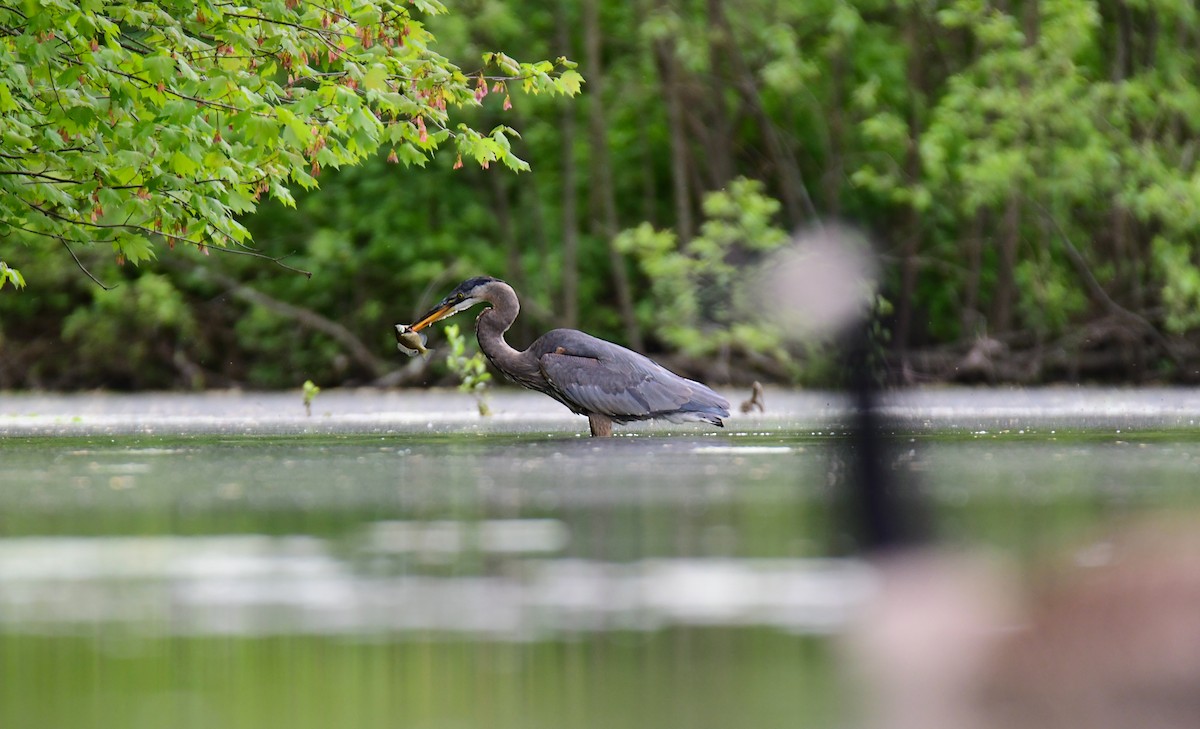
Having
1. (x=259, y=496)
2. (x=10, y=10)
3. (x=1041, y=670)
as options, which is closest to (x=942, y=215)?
(x=10, y=10)

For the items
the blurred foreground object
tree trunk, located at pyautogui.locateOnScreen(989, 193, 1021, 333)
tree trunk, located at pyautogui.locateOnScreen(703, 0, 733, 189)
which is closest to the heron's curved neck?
the blurred foreground object

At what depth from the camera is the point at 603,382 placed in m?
11.9

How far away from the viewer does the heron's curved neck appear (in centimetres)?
1236

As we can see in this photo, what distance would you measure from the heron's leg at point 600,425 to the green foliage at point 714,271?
31.1ft

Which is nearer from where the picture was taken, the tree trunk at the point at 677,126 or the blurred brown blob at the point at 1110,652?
the blurred brown blob at the point at 1110,652

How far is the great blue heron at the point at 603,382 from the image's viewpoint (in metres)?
11.9

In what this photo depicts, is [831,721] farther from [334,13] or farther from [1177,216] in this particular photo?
[1177,216]

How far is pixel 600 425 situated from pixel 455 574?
668 cm

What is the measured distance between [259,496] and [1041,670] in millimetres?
4515

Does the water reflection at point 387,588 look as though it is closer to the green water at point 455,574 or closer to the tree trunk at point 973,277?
the green water at point 455,574

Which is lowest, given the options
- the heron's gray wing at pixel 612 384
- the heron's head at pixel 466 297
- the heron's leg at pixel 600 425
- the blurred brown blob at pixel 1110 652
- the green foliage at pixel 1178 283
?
the blurred brown blob at pixel 1110 652

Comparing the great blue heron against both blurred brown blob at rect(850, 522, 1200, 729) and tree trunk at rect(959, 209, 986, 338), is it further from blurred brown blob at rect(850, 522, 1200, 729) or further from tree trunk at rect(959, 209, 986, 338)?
tree trunk at rect(959, 209, 986, 338)

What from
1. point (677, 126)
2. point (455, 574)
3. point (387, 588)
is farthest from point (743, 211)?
point (387, 588)

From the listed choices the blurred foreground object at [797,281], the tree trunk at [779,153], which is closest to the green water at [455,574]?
the blurred foreground object at [797,281]
